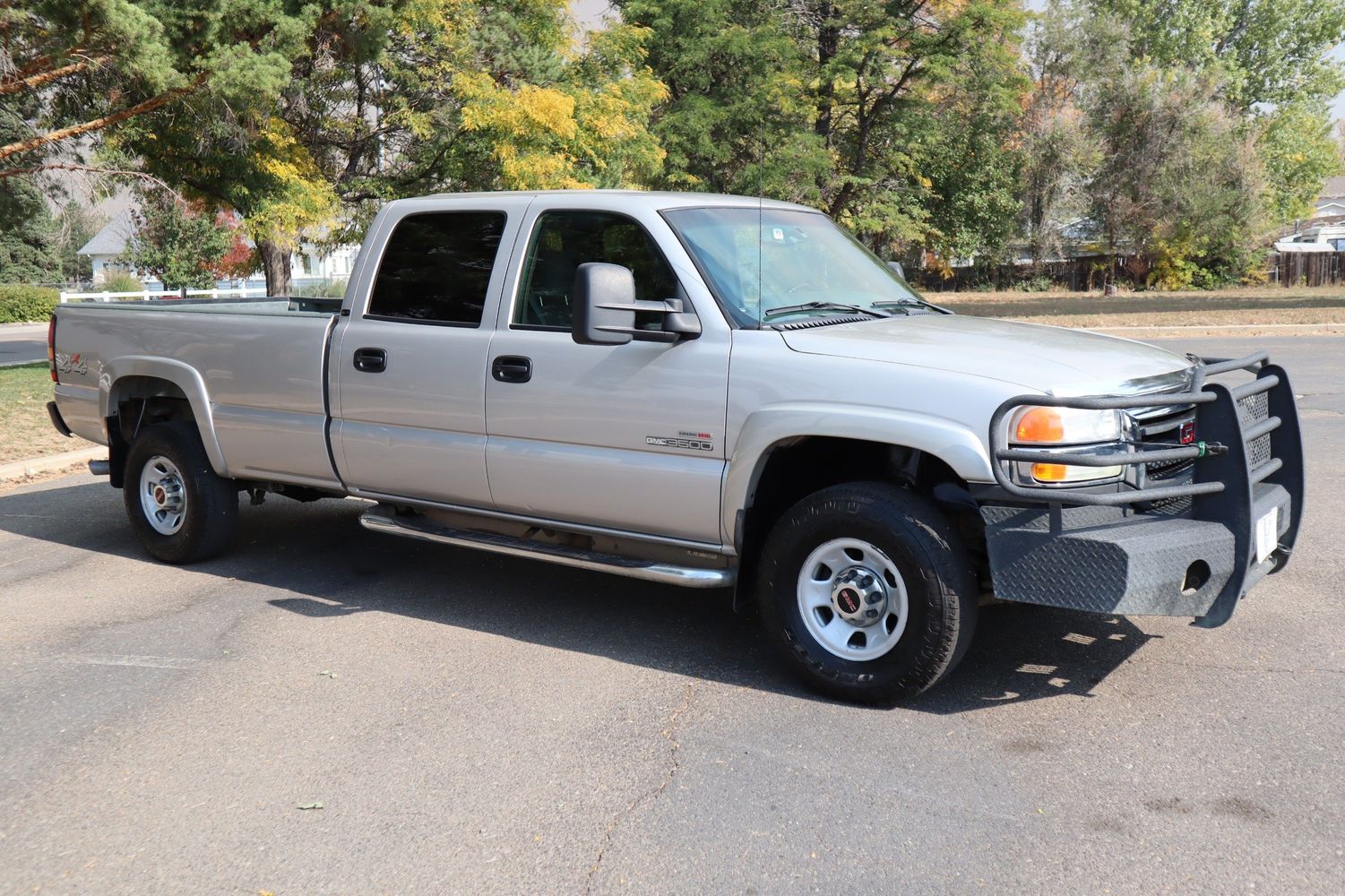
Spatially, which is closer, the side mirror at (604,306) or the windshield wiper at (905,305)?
the side mirror at (604,306)

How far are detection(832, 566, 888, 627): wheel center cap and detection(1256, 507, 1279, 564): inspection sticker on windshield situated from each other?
4.54 ft

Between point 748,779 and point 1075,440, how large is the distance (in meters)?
1.65

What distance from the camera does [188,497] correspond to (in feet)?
21.9

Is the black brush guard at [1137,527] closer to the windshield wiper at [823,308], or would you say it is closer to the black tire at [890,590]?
the black tire at [890,590]

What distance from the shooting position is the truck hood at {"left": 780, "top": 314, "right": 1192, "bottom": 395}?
4.28 meters

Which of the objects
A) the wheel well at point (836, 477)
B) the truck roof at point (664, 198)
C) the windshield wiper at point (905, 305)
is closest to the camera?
the wheel well at point (836, 477)

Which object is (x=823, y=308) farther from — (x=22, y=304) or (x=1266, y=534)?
(x=22, y=304)

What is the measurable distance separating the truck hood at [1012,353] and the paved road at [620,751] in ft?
4.17

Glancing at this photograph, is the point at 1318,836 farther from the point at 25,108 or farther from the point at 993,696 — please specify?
the point at 25,108

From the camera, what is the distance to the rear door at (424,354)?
5.52 meters

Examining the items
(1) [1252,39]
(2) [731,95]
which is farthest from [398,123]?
(1) [1252,39]

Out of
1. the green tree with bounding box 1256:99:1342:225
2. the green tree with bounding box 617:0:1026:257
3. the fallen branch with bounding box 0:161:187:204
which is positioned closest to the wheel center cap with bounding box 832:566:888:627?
the fallen branch with bounding box 0:161:187:204

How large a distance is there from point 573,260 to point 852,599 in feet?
6.66

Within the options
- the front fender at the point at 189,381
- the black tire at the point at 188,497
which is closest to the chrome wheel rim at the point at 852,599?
the front fender at the point at 189,381
